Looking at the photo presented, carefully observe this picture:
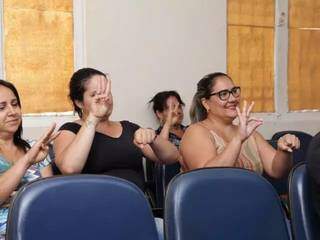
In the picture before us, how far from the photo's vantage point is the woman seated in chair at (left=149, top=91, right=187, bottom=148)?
12.3ft

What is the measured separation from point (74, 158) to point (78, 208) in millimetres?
886

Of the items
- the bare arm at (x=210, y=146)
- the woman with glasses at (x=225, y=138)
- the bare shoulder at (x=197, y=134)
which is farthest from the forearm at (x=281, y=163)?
the bare shoulder at (x=197, y=134)

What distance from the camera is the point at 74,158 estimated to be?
2301 millimetres

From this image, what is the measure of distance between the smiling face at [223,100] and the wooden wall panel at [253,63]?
5.75 ft

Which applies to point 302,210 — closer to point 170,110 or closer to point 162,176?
point 162,176

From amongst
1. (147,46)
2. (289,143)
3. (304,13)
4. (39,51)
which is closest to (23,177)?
(289,143)

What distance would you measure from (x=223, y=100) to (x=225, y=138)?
20cm

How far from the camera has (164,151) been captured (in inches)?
104

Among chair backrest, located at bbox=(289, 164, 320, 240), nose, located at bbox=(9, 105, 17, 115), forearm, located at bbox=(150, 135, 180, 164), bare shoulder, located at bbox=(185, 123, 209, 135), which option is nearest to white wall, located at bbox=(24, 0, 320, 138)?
forearm, located at bbox=(150, 135, 180, 164)

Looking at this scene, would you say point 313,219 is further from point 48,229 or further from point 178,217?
point 48,229

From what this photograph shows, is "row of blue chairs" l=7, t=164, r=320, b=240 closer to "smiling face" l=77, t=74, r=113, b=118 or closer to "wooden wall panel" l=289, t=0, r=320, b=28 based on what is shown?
"smiling face" l=77, t=74, r=113, b=118

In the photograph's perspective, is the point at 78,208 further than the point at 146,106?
No

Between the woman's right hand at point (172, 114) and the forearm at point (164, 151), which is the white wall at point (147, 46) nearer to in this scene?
the woman's right hand at point (172, 114)

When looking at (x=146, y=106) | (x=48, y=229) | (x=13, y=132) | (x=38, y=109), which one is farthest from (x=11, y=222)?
(x=146, y=106)
